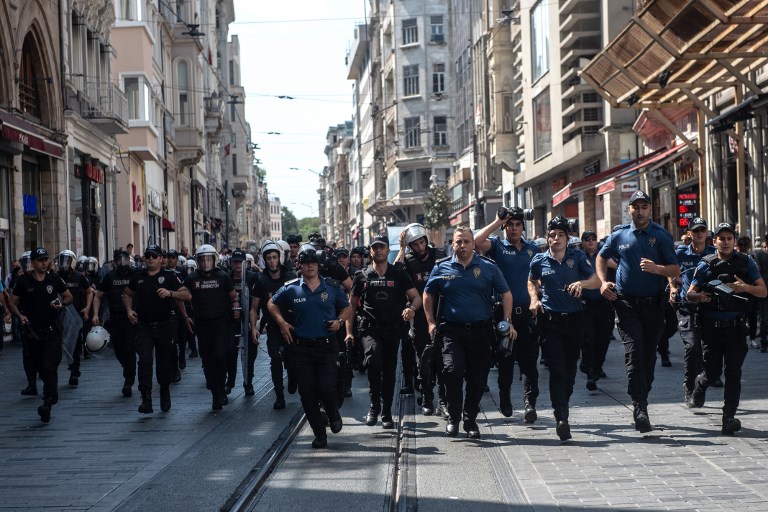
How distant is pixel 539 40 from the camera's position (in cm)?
3831

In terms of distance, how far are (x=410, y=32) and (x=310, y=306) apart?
7160cm

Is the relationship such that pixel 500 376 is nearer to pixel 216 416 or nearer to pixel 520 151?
pixel 216 416

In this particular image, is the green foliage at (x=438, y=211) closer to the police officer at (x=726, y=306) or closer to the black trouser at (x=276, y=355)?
the black trouser at (x=276, y=355)

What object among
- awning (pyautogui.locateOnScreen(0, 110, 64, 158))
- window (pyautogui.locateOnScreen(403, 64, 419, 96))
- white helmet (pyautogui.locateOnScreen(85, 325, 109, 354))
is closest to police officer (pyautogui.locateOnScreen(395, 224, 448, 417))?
white helmet (pyautogui.locateOnScreen(85, 325, 109, 354))

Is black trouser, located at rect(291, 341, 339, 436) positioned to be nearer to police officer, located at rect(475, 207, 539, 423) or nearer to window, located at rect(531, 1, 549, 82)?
police officer, located at rect(475, 207, 539, 423)

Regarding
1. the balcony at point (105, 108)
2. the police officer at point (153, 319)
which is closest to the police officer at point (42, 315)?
the police officer at point (153, 319)

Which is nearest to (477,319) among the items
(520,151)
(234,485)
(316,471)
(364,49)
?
(316,471)

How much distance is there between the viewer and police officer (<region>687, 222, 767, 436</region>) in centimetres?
923

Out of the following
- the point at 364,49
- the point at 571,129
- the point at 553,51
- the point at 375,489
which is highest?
the point at 364,49

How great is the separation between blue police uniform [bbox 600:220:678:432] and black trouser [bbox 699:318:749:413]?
0.40 metres

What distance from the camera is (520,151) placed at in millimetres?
43844

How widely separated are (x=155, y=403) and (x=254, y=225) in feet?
471

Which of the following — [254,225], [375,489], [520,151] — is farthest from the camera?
[254,225]

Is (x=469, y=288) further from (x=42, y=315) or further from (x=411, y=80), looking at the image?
(x=411, y=80)
